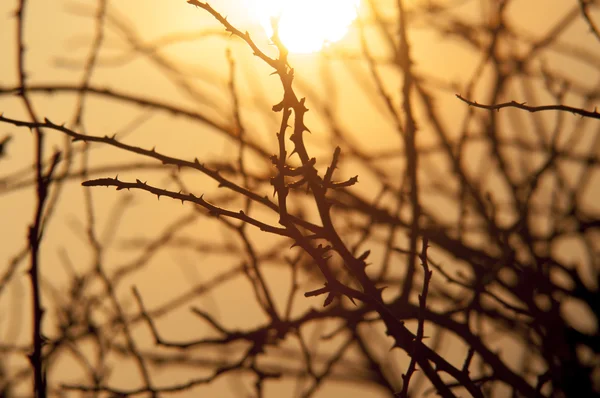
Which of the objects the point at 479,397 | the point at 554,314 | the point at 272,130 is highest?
the point at 272,130

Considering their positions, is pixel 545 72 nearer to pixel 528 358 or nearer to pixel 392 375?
pixel 528 358

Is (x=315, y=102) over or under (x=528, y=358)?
over

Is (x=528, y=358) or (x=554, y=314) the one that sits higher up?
(x=528, y=358)

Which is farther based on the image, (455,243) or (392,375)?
(392,375)

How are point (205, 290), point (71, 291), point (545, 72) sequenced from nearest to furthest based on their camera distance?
point (545, 72)
point (205, 290)
point (71, 291)

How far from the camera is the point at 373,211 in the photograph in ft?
6.95

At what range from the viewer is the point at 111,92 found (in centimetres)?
200

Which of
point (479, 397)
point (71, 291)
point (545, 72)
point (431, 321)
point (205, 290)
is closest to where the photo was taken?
point (479, 397)

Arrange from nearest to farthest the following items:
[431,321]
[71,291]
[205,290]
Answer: [431,321]
[205,290]
[71,291]

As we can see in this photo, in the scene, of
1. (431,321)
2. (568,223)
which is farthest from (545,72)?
(431,321)

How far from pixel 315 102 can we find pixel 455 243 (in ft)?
2.49

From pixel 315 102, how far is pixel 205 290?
776mm

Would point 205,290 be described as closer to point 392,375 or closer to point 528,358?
point 392,375

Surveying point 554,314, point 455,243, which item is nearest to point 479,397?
point 554,314
